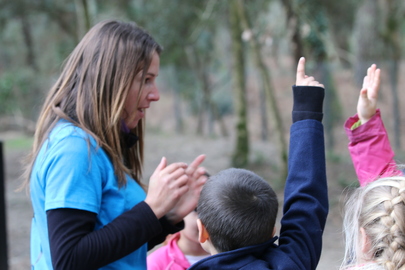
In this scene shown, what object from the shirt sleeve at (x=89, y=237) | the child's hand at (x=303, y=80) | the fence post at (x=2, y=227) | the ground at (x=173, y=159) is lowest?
the ground at (x=173, y=159)

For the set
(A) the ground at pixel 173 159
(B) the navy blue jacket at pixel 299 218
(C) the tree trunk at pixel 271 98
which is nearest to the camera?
(B) the navy blue jacket at pixel 299 218

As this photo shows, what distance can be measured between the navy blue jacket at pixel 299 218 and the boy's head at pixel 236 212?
0.18ft

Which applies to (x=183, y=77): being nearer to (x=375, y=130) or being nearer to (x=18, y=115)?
(x=18, y=115)

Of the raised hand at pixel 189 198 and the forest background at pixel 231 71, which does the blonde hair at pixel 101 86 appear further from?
the forest background at pixel 231 71

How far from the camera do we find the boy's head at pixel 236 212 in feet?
4.57

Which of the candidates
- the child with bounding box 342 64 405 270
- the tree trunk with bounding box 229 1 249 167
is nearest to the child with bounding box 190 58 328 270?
the child with bounding box 342 64 405 270

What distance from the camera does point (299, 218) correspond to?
1.46 m

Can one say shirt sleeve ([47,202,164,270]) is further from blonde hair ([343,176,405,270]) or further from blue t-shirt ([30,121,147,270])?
blonde hair ([343,176,405,270])

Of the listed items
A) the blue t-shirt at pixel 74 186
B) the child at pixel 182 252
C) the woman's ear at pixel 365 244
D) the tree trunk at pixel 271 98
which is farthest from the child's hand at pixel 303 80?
the tree trunk at pixel 271 98

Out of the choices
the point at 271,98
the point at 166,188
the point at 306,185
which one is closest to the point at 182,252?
the point at 166,188

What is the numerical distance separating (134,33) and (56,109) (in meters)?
0.43

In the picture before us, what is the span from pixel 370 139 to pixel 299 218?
67 cm

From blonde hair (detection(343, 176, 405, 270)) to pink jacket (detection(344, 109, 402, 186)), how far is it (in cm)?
Result: 48

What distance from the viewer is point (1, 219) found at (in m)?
3.58
